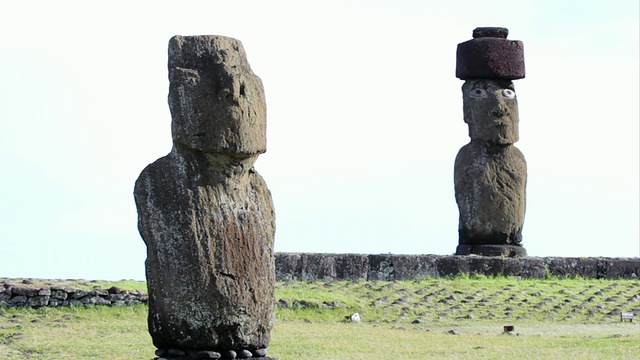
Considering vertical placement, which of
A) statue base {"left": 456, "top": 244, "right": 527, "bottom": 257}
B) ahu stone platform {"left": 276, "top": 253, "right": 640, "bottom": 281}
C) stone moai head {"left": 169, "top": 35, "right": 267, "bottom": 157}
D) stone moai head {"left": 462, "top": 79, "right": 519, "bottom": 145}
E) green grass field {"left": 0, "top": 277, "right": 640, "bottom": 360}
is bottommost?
green grass field {"left": 0, "top": 277, "right": 640, "bottom": 360}

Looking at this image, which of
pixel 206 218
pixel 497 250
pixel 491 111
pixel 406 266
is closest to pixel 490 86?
pixel 491 111

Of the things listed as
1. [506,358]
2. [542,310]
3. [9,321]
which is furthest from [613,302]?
[9,321]

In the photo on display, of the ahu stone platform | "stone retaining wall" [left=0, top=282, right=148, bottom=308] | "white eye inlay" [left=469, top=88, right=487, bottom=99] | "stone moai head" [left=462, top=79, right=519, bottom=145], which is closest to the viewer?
"stone retaining wall" [left=0, top=282, right=148, bottom=308]

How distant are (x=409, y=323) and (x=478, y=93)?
6148 millimetres

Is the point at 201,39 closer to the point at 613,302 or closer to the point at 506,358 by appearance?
the point at 506,358

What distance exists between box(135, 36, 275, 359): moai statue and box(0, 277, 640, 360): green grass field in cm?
295

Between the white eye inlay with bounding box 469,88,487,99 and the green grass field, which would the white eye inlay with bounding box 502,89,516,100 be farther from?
the green grass field

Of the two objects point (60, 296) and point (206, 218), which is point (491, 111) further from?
point (206, 218)

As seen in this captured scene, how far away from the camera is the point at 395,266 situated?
1950 cm

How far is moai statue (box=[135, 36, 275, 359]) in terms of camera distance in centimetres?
984

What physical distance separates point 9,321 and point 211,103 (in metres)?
6.47

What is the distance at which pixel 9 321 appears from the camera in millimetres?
15242

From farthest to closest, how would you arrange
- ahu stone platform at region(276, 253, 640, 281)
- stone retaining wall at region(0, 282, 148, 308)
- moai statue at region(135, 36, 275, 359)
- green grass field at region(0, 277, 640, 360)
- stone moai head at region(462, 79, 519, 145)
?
stone moai head at region(462, 79, 519, 145) < ahu stone platform at region(276, 253, 640, 281) < stone retaining wall at region(0, 282, 148, 308) < green grass field at region(0, 277, 640, 360) < moai statue at region(135, 36, 275, 359)

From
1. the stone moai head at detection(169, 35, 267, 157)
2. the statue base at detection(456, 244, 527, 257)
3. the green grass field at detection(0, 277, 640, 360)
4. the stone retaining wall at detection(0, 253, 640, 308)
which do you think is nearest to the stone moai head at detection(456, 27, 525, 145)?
the statue base at detection(456, 244, 527, 257)
